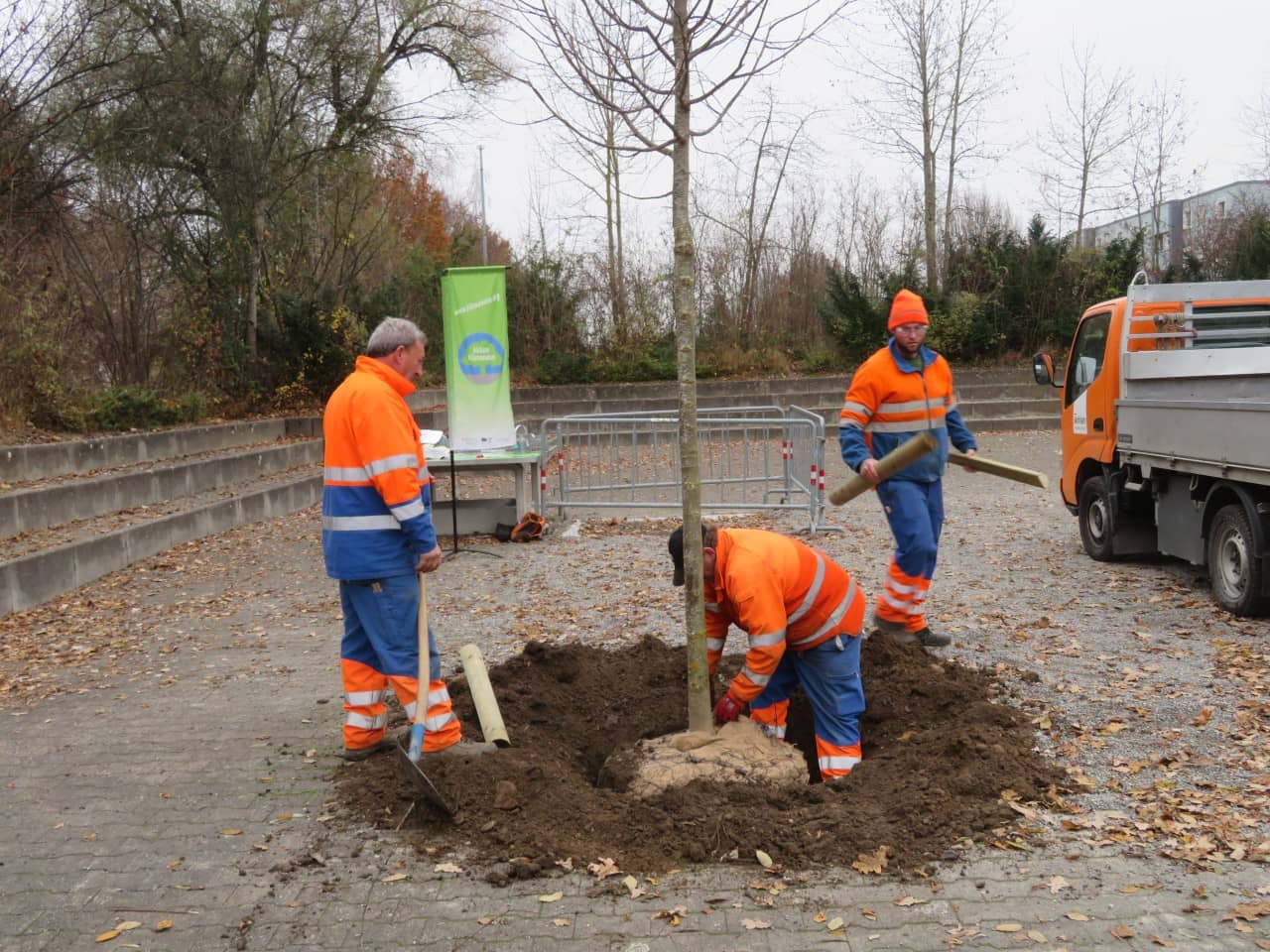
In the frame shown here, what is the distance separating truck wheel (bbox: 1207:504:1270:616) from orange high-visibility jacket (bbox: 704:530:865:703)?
3621 millimetres

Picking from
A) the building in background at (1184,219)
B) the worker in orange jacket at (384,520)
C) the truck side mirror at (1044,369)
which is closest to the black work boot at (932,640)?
the worker in orange jacket at (384,520)

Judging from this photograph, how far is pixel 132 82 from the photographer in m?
16.2

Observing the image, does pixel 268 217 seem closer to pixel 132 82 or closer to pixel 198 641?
pixel 132 82

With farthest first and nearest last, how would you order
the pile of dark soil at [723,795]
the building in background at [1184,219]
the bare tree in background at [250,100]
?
1. the building in background at [1184,219]
2. the bare tree in background at [250,100]
3. the pile of dark soil at [723,795]

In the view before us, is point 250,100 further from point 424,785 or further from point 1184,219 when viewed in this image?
point 1184,219

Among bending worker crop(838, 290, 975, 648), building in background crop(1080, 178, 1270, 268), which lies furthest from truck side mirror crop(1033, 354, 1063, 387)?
building in background crop(1080, 178, 1270, 268)

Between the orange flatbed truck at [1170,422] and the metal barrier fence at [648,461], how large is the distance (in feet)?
9.16

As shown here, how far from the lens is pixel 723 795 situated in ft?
13.9

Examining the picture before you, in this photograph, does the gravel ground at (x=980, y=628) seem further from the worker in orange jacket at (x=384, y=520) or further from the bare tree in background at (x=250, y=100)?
the bare tree in background at (x=250, y=100)

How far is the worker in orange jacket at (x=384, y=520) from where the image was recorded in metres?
4.56

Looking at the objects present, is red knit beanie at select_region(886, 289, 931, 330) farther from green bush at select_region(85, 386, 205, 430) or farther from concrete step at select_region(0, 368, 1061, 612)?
green bush at select_region(85, 386, 205, 430)

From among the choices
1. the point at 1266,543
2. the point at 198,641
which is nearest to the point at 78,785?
the point at 198,641

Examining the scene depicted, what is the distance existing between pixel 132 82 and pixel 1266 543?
16.3 m

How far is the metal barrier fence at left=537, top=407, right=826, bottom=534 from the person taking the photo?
A: 1204 cm
